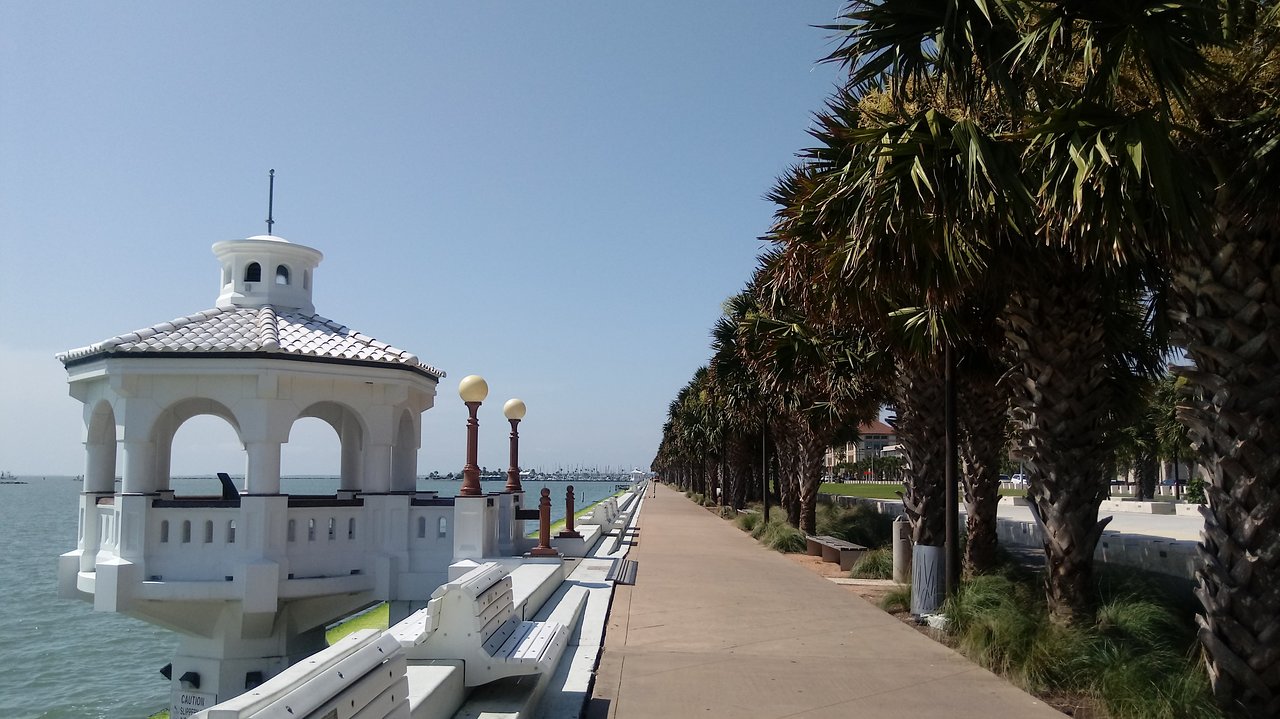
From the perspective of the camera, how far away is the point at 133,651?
2817 cm

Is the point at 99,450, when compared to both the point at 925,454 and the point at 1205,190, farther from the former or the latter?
the point at 1205,190

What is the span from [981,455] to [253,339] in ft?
37.7

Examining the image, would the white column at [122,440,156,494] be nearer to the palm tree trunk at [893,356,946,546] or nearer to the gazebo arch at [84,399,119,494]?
the gazebo arch at [84,399,119,494]

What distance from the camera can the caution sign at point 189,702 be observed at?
12.8 meters

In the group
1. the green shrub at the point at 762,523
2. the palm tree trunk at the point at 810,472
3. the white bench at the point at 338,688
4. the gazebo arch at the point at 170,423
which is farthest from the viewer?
the green shrub at the point at 762,523

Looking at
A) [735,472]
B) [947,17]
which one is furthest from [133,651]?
[947,17]

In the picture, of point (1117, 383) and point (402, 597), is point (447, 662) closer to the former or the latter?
point (402, 597)

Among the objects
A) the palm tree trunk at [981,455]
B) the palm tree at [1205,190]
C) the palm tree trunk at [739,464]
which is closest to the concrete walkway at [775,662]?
the palm tree at [1205,190]

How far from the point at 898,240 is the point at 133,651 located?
28.3 meters

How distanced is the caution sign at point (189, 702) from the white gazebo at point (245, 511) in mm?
→ 32

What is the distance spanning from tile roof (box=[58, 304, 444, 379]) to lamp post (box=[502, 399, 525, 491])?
310 centimetres

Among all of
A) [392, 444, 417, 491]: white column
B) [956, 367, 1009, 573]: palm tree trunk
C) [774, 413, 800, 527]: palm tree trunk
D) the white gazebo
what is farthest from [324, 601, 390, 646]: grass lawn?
[774, 413, 800, 527]: palm tree trunk

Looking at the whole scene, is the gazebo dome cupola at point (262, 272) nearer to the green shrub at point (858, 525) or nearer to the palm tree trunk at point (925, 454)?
the palm tree trunk at point (925, 454)

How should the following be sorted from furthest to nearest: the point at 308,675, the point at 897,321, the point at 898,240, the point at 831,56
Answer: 1. the point at 897,321
2. the point at 898,240
3. the point at 831,56
4. the point at 308,675
